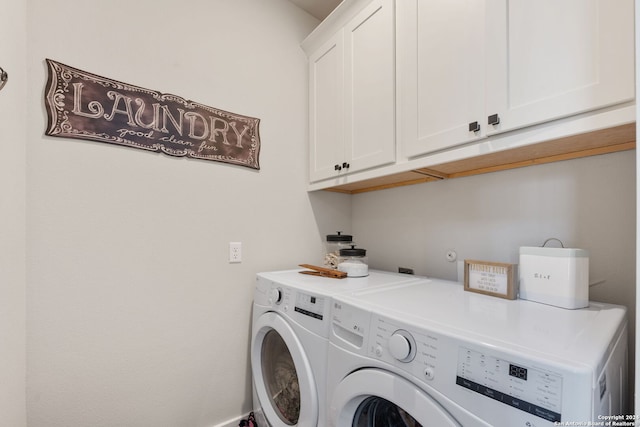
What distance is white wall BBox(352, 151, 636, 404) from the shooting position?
103cm

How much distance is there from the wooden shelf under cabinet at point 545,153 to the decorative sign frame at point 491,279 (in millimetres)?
435

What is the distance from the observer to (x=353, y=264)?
1.51 metres

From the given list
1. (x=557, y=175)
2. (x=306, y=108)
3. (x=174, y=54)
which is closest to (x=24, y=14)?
(x=174, y=54)

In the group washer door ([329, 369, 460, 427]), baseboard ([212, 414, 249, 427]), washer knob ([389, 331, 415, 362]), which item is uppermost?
washer knob ([389, 331, 415, 362])

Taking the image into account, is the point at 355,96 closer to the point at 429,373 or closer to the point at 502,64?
the point at 502,64

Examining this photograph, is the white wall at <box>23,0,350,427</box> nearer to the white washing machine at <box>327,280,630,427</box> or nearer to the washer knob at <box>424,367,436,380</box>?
the white washing machine at <box>327,280,630,427</box>

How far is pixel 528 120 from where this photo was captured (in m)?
0.92

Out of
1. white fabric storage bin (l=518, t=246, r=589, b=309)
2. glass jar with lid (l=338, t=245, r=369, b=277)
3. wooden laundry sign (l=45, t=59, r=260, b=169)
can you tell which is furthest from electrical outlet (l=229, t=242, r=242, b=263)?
white fabric storage bin (l=518, t=246, r=589, b=309)

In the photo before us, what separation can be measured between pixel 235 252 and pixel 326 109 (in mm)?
1040

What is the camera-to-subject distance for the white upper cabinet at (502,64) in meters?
0.78

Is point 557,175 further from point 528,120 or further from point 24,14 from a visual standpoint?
point 24,14

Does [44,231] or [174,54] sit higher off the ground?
[174,54]

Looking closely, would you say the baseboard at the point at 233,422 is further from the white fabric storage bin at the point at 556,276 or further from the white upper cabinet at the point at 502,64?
the white upper cabinet at the point at 502,64

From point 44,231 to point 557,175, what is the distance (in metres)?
2.10
